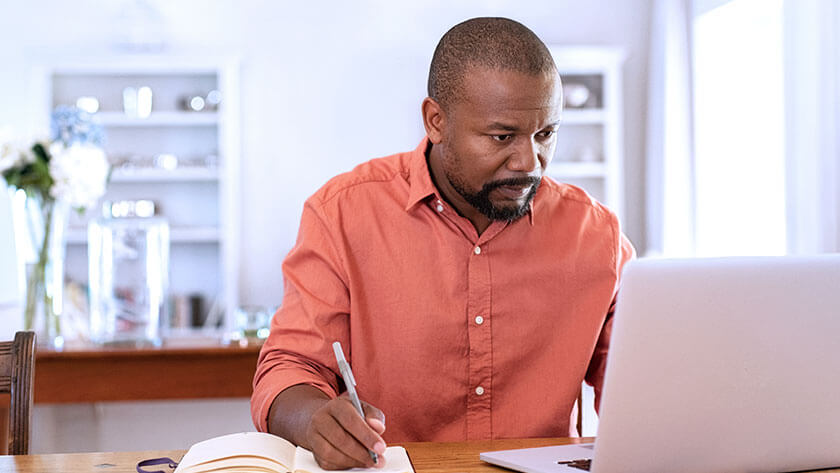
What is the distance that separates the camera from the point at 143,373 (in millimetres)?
2520

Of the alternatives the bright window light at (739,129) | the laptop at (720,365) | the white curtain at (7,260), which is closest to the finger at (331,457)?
the laptop at (720,365)

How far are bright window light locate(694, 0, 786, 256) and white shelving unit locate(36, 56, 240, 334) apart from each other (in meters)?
2.34

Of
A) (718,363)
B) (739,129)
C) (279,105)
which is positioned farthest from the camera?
(279,105)

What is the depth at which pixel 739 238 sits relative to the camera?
13.2 feet

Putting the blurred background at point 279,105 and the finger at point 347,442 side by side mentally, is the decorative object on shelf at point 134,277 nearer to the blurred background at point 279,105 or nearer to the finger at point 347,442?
the finger at point 347,442

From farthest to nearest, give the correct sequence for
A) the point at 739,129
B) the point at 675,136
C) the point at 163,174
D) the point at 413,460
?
the point at 163,174
the point at 675,136
the point at 739,129
the point at 413,460

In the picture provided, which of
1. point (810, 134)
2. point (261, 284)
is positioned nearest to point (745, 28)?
point (810, 134)

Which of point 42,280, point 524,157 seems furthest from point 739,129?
point 524,157

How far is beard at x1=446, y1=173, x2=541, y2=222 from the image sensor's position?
140 centimetres

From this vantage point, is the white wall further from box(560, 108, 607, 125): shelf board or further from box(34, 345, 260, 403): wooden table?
box(34, 345, 260, 403): wooden table

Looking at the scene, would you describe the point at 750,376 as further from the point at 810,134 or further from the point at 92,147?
the point at 92,147

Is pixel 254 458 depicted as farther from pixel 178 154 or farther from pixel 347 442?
pixel 178 154

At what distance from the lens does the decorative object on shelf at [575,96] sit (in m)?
4.74

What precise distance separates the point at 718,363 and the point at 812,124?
2.14 meters
